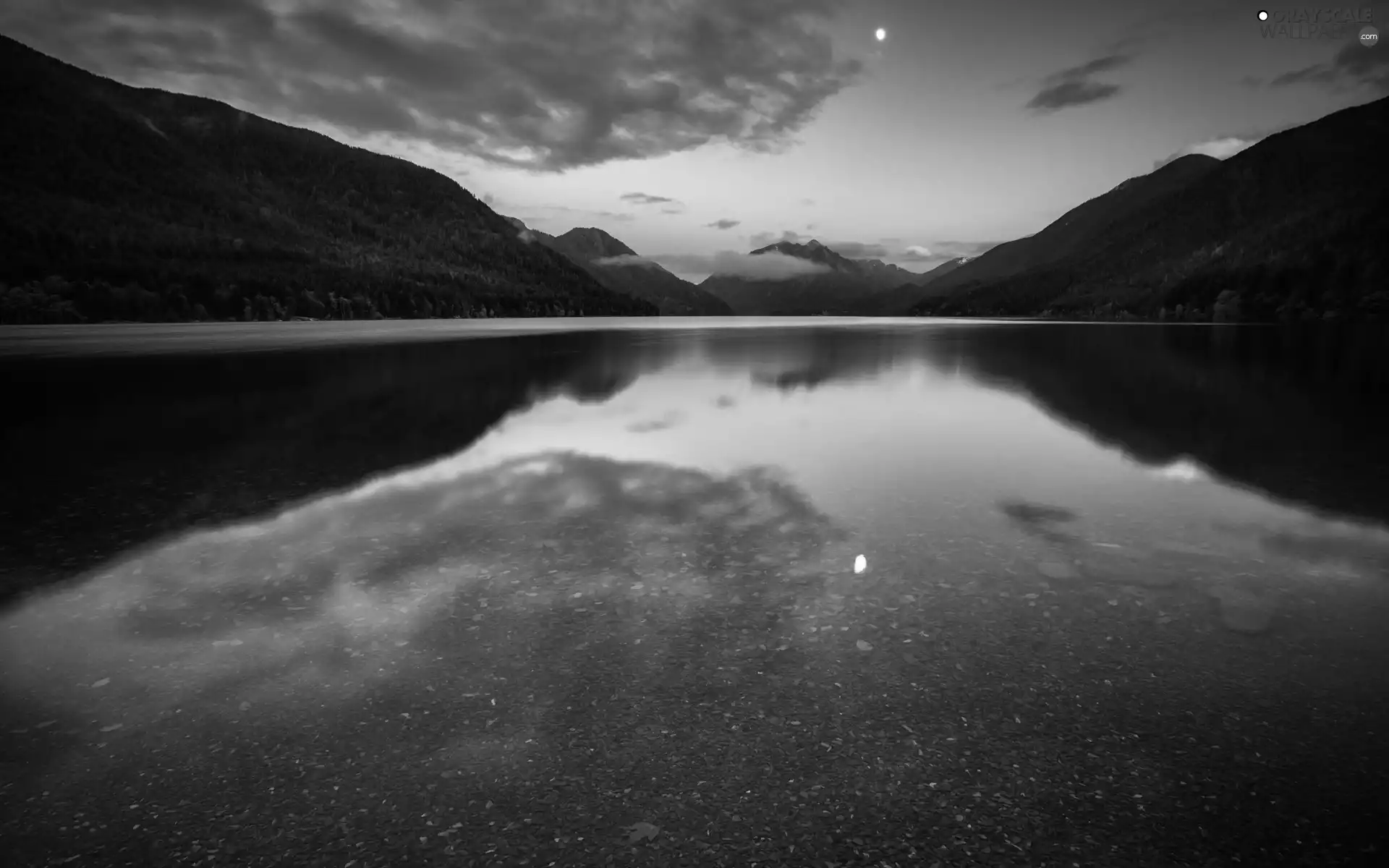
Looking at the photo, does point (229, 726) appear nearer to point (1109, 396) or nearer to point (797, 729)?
point (797, 729)

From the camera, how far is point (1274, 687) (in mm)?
7090

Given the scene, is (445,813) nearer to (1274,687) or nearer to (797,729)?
(797,729)

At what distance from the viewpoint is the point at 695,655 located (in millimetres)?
7887

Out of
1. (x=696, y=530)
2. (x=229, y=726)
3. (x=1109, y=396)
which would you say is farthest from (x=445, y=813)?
(x=1109, y=396)

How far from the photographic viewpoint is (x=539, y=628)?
8.64 meters

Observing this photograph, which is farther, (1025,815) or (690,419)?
(690,419)

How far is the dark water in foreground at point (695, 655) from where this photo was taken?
5297 mm

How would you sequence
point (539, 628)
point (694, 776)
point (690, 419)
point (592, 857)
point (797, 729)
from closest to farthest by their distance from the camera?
point (592, 857), point (694, 776), point (797, 729), point (539, 628), point (690, 419)

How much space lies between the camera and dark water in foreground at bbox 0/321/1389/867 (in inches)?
209

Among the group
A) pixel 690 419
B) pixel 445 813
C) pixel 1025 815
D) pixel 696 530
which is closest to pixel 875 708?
pixel 1025 815

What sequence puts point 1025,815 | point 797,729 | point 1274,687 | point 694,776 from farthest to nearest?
point 1274,687 → point 797,729 → point 694,776 → point 1025,815

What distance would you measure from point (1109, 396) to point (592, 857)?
3484cm

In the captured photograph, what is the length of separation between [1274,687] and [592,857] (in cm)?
716

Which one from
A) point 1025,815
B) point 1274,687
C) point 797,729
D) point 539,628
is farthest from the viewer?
point 539,628
